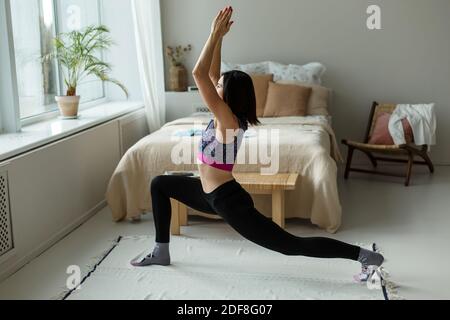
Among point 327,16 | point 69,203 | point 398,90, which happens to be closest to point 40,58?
point 69,203

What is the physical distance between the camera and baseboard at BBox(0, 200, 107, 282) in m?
3.28

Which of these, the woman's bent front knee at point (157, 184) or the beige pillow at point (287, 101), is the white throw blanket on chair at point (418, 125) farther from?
the woman's bent front knee at point (157, 184)

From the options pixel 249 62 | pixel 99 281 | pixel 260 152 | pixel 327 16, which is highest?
pixel 327 16

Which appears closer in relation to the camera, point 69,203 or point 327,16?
point 69,203

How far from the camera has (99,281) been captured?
318 cm

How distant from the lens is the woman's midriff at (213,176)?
9.53ft

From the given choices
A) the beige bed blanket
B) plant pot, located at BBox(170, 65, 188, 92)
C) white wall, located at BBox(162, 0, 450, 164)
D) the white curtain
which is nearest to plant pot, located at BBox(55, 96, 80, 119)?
the beige bed blanket

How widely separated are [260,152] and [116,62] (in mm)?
2563

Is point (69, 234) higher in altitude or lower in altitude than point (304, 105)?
lower

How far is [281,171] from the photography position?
408 cm

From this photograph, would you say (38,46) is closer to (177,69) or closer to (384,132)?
(177,69)

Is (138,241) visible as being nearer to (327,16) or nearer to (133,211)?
(133,211)

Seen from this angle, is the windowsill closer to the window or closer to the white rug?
the window

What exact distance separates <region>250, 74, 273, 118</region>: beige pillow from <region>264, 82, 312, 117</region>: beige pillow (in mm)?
58
